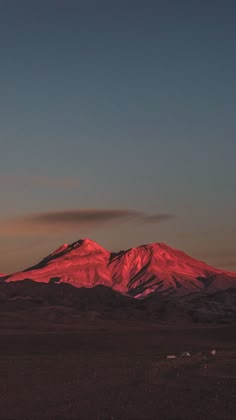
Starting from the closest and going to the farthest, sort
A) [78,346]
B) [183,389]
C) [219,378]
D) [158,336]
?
1. [183,389]
2. [219,378]
3. [78,346]
4. [158,336]

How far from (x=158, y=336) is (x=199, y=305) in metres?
93.8

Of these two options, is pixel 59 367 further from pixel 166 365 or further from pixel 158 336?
pixel 158 336

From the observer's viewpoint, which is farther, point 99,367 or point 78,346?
point 78,346

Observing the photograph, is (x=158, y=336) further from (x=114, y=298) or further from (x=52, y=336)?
(x=114, y=298)

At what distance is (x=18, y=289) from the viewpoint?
509 ft

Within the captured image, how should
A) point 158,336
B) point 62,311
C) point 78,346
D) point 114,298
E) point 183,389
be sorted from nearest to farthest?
point 183,389
point 78,346
point 158,336
point 62,311
point 114,298

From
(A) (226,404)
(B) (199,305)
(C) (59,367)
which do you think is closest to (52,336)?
(C) (59,367)

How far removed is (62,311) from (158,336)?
41410 millimetres

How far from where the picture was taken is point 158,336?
76688mm

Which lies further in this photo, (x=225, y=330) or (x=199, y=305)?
(x=199, y=305)

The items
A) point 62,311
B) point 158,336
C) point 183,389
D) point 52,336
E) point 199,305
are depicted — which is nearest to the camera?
point 183,389

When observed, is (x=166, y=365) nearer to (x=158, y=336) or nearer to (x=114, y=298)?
(x=158, y=336)

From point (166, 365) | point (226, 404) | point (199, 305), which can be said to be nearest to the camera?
point (226, 404)

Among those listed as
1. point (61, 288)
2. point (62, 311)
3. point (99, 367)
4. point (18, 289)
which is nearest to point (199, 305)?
point (61, 288)
